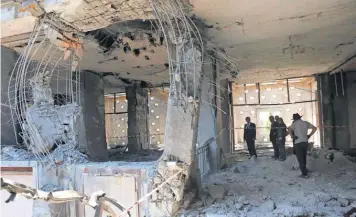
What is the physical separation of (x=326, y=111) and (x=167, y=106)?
7.73m

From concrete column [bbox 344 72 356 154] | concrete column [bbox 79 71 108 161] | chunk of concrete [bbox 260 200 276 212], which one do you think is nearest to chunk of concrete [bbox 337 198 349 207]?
chunk of concrete [bbox 260 200 276 212]

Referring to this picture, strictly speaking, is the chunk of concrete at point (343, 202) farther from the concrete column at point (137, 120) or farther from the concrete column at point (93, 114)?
the concrete column at point (137, 120)

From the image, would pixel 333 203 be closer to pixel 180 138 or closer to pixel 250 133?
pixel 180 138

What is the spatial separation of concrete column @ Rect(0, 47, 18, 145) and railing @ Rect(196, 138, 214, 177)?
13.6 ft

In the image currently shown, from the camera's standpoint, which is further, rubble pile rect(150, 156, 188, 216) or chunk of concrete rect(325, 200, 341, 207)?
chunk of concrete rect(325, 200, 341, 207)

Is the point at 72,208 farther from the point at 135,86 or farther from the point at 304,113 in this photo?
the point at 304,113

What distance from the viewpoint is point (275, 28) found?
5.83 m

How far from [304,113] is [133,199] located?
1294 centimetres

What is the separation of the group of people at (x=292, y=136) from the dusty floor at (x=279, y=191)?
483mm

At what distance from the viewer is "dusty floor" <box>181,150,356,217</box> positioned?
14.7ft

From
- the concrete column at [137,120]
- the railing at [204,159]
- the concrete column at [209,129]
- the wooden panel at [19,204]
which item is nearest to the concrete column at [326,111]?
the concrete column at [209,129]

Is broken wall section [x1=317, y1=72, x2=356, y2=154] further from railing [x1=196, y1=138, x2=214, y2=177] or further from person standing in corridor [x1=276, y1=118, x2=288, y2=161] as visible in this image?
railing [x1=196, y1=138, x2=214, y2=177]

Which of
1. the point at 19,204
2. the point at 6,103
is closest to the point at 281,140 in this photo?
the point at 19,204

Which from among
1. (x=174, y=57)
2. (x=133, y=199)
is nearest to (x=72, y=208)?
(x=133, y=199)
